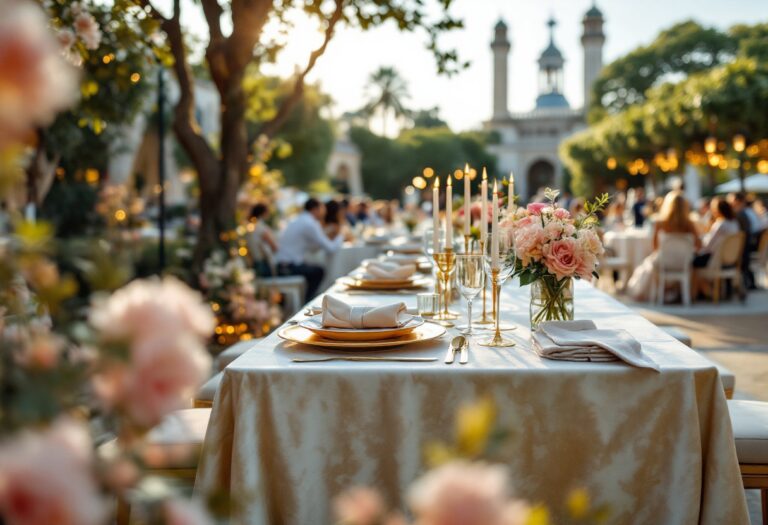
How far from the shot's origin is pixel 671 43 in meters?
46.3

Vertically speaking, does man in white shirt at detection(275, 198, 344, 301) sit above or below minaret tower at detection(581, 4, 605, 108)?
below

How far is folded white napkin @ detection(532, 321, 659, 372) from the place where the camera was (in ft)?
7.55

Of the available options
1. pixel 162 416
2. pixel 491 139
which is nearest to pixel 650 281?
pixel 162 416

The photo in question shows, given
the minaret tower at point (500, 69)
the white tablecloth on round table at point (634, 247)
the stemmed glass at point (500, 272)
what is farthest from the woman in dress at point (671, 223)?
the minaret tower at point (500, 69)

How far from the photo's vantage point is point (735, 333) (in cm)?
809

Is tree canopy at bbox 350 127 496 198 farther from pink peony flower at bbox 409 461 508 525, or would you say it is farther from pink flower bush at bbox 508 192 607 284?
pink peony flower at bbox 409 461 508 525

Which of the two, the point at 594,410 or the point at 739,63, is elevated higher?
the point at 739,63

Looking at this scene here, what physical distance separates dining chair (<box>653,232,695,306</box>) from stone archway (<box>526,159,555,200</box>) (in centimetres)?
5806

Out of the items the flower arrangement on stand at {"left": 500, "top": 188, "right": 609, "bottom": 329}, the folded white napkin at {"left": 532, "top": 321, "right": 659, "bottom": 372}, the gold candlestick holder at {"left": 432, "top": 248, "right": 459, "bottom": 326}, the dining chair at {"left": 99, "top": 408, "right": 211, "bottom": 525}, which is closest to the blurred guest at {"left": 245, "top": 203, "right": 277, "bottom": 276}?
the gold candlestick holder at {"left": 432, "top": 248, "right": 459, "bottom": 326}

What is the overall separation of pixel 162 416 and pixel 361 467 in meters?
1.71

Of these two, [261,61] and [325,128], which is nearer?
[261,61]

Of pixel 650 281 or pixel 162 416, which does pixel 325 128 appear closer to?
pixel 650 281

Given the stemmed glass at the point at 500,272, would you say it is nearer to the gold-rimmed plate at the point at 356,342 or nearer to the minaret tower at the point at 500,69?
the gold-rimmed plate at the point at 356,342

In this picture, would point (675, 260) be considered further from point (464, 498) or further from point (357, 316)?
point (464, 498)
